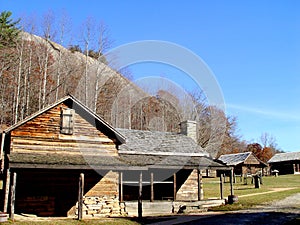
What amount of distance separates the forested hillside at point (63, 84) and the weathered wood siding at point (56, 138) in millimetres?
14419

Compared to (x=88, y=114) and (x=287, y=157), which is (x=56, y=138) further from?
(x=287, y=157)

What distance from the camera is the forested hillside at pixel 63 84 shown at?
38250mm

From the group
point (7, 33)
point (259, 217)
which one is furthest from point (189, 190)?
point (7, 33)

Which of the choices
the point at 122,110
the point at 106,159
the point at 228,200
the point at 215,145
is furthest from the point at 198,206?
the point at 215,145

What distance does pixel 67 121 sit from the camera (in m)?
20.5

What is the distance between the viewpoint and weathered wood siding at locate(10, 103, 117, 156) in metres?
19.3

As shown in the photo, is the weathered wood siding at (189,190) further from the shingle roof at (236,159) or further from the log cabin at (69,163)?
the shingle roof at (236,159)

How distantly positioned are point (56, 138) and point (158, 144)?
885 cm

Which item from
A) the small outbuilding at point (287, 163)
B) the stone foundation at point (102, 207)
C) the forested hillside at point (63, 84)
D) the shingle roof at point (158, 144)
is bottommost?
the stone foundation at point (102, 207)

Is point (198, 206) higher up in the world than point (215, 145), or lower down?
lower down

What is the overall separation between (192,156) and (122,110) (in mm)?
21795

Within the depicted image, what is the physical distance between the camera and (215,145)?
56.7 m

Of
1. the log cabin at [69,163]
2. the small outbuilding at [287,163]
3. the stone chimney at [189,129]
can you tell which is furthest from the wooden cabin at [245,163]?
the log cabin at [69,163]

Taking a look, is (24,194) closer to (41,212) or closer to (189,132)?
(41,212)
